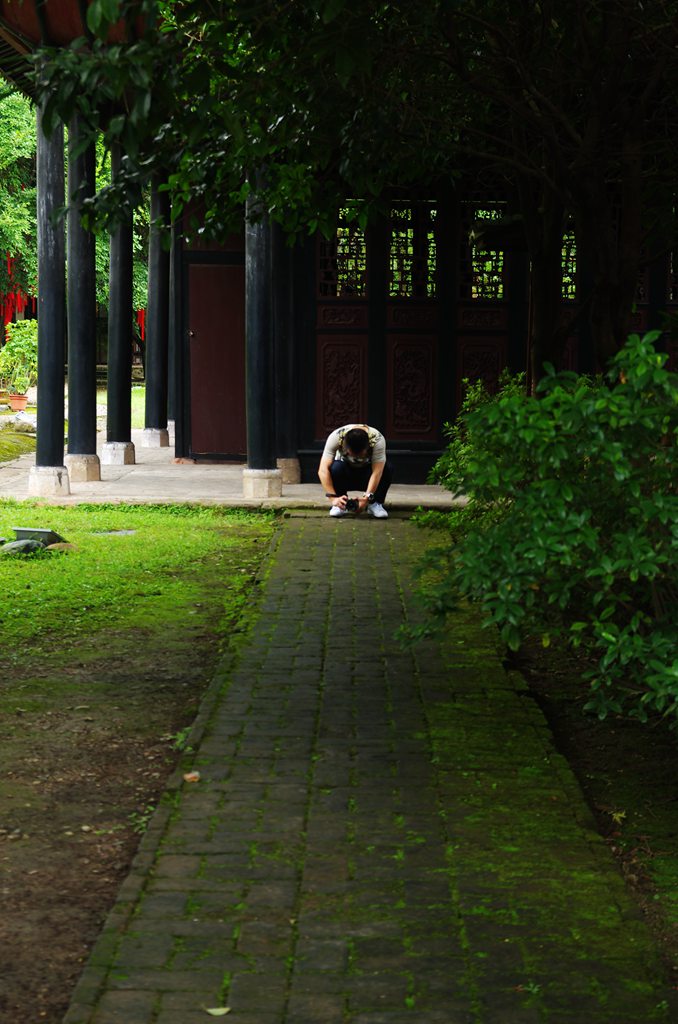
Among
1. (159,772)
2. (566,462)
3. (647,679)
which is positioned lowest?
(159,772)

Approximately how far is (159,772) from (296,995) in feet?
7.61

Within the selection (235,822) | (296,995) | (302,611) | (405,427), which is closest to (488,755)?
(235,822)

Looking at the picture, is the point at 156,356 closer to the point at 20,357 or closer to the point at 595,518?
the point at 20,357

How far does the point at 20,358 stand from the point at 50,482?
56.4 ft

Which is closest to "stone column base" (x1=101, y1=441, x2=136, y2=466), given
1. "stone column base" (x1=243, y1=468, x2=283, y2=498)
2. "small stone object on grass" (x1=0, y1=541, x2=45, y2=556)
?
"stone column base" (x1=243, y1=468, x2=283, y2=498)

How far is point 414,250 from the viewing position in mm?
16016

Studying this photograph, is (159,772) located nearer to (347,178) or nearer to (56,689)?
(56,689)

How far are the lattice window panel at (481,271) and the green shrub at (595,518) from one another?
10.8 m

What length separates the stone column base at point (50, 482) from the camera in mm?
14922

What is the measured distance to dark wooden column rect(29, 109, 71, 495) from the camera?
14398 mm

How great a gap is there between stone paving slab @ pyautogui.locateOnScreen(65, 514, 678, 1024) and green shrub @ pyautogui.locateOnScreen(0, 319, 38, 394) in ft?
80.1

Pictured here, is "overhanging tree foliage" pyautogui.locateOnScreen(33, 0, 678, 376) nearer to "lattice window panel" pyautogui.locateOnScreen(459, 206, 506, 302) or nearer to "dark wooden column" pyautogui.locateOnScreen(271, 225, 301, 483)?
"lattice window panel" pyautogui.locateOnScreen(459, 206, 506, 302)

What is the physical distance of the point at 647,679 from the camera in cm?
477

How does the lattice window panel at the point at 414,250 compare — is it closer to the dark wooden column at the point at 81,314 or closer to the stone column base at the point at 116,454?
the dark wooden column at the point at 81,314
